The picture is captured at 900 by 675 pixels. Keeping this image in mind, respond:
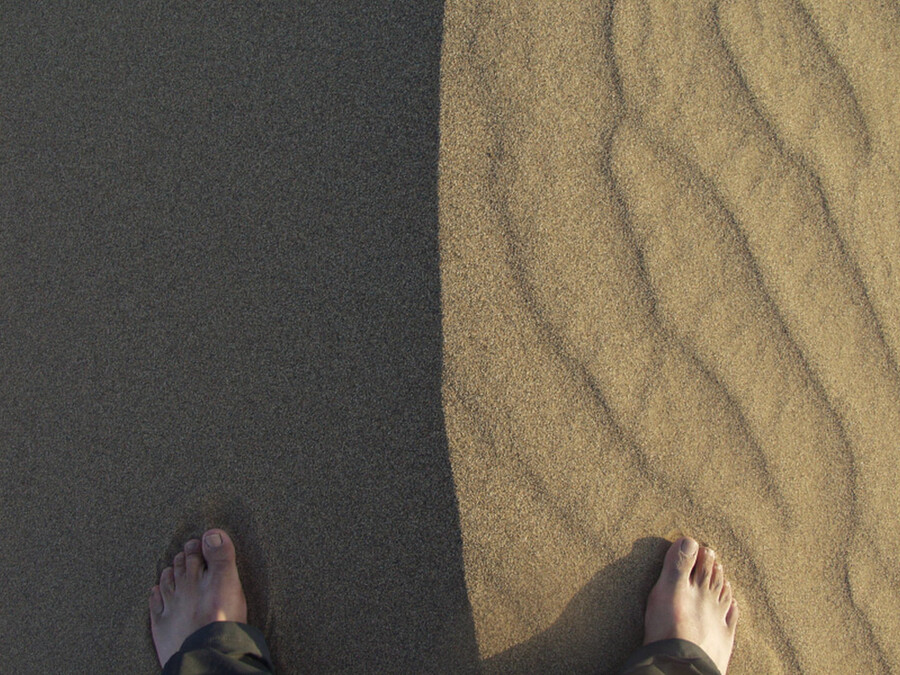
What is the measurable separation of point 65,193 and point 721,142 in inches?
59.0

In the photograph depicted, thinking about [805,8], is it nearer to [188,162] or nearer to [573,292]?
[573,292]

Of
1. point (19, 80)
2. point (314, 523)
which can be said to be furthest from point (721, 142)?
point (19, 80)

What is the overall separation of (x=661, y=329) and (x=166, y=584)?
1.25 m

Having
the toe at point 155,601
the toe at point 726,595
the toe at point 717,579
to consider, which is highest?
the toe at point 155,601

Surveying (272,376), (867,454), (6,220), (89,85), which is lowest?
(867,454)

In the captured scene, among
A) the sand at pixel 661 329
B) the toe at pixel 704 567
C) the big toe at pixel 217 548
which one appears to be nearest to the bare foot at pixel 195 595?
the big toe at pixel 217 548

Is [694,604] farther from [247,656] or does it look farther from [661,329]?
[247,656]

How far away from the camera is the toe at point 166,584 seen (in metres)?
1.29

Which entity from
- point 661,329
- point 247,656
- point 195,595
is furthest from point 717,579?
point 195,595

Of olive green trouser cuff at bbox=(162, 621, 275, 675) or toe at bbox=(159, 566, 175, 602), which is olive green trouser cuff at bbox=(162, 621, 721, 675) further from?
toe at bbox=(159, 566, 175, 602)

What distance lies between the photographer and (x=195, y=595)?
1.27 metres

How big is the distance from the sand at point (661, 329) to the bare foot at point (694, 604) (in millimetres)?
29

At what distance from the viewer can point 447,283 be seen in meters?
1.22

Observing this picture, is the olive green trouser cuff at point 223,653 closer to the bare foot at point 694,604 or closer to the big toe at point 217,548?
the big toe at point 217,548
